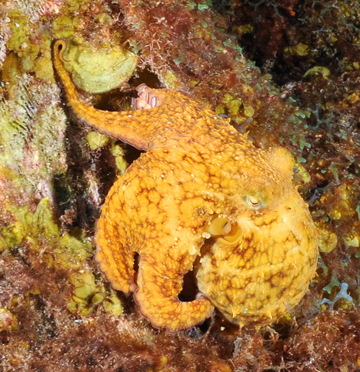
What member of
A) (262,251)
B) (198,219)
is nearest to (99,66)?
(198,219)

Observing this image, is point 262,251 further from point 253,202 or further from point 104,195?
point 104,195

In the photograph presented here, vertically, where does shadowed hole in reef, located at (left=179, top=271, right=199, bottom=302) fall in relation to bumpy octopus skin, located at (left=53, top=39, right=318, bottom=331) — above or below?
below

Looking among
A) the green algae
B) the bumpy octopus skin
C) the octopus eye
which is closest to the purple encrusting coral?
the green algae

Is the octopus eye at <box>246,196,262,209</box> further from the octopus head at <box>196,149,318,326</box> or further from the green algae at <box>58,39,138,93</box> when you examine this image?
the green algae at <box>58,39,138,93</box>

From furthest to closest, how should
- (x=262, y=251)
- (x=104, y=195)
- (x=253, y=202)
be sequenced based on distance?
1. (x=104, y=195)
2. (x=262, y=251)
3. (x=253, y=202)

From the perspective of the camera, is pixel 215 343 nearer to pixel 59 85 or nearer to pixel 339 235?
pixel 339 235

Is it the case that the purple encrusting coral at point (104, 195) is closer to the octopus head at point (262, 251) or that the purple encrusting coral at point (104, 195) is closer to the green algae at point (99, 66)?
the green algae at point (99, 66)

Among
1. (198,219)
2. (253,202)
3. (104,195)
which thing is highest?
(253,202)
